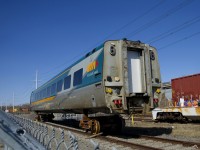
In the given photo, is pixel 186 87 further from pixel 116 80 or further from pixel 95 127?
pixel 116 80

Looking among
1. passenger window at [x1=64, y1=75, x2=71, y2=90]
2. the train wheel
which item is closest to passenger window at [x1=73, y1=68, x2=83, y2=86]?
passenger window at [x1=64, y1=75, x2=71, y2=90]

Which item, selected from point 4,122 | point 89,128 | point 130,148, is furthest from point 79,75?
point 4,122

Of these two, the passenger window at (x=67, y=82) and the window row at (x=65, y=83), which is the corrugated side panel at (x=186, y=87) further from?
the passenger window at (x=67, y=82)

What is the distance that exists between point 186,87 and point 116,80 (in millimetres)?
12583

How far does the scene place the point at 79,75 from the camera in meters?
12.9

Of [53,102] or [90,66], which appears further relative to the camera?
[53,102]

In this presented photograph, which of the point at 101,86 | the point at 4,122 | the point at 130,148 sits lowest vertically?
the point at 130,148

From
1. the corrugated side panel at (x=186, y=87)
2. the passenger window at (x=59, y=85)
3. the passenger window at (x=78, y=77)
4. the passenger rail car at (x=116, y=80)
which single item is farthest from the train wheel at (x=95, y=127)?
the corrugated side panel at (x=186, y=87)

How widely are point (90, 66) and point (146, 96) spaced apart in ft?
8.87

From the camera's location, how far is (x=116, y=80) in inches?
409

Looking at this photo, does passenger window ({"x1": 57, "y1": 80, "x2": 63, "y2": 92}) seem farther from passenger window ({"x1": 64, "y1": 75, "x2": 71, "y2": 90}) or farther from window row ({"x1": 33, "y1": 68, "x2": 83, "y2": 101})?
passenger window ({"x1": 64, "y1": 75, "x2": 71, "y2": 90})

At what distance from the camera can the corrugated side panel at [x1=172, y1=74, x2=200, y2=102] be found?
796 inches

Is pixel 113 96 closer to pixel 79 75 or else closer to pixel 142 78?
pixel 142 78

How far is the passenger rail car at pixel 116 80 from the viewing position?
10188 millimetres
